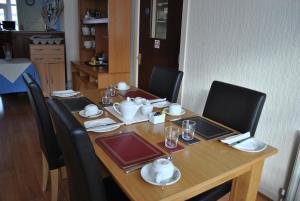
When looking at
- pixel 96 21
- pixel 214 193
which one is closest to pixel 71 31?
pixel 96 21

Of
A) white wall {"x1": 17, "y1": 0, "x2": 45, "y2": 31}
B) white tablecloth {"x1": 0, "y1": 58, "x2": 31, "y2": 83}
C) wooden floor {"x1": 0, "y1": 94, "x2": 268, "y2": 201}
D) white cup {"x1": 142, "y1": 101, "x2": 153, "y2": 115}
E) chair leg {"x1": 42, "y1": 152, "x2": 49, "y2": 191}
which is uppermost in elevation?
white wall {"x1": 17, "y1": 0, "x2": 45, "y2": 31}

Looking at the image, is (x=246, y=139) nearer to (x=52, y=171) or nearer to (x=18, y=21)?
(x=52, y=171)

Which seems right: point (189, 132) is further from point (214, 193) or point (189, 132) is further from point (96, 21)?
point (96, 21)

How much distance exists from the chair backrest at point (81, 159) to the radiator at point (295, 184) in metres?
1.38

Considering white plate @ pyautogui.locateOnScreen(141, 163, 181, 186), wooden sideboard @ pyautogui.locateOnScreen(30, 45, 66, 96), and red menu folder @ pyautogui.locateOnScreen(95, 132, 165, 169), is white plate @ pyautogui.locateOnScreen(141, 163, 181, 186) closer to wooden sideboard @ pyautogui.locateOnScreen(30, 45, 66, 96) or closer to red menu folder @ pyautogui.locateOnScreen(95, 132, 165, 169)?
red menu folder @ pyautogui.locateOnScreen(95, 132, 165, 169)

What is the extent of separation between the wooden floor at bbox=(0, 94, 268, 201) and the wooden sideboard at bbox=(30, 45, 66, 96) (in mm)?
737

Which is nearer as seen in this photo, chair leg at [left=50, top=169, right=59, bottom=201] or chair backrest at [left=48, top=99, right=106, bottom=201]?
chair backrest at [left=48, top=99, right=106, bottom=201]

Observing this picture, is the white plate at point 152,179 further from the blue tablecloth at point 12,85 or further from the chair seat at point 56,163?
the blue tablecloth at point 12,85

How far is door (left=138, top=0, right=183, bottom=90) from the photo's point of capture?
277 centimetres

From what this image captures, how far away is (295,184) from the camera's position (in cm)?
174

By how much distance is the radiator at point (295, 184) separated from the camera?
5.58 feet

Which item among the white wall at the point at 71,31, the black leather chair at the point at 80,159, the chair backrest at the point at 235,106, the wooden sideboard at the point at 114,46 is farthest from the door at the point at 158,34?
the black leather chair at the point at 80,159

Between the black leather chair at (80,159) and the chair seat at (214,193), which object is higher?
the black leather chair at (80,159)

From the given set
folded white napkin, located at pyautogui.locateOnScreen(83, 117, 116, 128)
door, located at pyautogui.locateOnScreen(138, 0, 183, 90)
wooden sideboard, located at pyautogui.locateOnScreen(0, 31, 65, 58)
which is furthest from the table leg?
wooden sideboard, located at pyautogui.locateOnScreen(0, 31, 65, 58)
